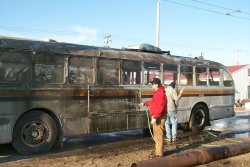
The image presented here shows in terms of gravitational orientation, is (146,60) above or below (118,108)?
above

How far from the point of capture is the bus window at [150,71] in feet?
36.7

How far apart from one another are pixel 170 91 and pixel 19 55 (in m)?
4.44

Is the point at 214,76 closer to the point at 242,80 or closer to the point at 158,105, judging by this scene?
the point at 158,105

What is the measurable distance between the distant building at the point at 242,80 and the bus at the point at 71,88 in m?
33.6

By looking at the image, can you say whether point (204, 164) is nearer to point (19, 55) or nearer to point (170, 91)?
point (170, 91)

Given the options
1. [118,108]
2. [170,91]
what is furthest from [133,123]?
[170,91]

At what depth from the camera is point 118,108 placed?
405 inches

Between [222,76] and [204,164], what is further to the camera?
[222,76]

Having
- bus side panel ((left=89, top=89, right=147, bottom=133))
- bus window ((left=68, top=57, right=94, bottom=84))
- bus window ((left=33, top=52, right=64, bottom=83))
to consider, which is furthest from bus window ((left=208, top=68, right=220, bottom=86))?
bus window ((left=33, top=52, right=64, bottom=83))

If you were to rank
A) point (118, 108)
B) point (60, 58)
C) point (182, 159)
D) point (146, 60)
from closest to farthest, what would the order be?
point (182, 159) → point (60, 58) → point (118, 108) → point (146, 60)

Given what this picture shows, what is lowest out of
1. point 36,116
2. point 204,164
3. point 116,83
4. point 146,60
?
point 204,164

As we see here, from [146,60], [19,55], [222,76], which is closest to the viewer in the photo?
[19,55]

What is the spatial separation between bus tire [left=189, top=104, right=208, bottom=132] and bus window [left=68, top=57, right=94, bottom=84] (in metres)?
4.89

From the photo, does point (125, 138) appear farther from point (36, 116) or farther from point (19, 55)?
point (19, 55)
